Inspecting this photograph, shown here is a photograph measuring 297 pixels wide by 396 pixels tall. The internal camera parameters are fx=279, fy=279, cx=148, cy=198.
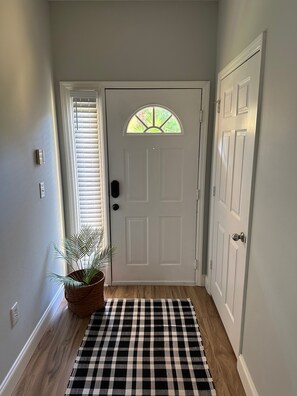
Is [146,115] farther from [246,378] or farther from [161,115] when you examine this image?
[246,378]

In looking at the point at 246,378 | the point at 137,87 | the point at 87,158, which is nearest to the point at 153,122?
the point at 137,87

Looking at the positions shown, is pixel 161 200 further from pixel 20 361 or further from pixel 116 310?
pixel 20 361

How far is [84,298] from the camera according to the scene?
7.80 ft

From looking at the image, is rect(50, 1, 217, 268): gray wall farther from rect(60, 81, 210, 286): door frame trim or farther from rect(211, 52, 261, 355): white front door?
rect(211, 52, 261, 355): white front door

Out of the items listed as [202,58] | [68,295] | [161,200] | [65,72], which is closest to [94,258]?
[68,295]

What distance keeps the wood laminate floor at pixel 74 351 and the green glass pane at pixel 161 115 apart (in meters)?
1.69

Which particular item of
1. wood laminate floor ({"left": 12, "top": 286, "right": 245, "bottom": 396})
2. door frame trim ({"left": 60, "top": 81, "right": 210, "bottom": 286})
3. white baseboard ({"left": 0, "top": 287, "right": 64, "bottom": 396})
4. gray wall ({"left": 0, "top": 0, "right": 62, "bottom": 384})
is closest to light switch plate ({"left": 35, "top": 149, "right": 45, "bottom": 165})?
gray wall ({"left": 0, "top": 0, "right": 62, "bottom": 384})

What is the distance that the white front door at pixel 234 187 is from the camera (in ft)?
5.60

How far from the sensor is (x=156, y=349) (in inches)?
80.8

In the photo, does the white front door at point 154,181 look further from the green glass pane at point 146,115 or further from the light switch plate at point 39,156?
the light switch plate at point 39,156

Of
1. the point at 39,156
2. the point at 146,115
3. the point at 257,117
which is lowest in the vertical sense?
the point at 39,156

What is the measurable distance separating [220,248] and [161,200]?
2.45 ft

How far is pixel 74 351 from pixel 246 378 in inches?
46.9

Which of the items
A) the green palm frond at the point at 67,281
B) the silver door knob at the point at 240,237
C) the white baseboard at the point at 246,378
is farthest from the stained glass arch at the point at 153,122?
the white baseboard at the point at 246,378
